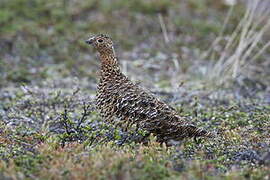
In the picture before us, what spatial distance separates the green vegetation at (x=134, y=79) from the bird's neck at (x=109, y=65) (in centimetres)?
59

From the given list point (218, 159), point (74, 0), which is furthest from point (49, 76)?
point (218, 159)

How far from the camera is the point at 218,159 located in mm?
5445

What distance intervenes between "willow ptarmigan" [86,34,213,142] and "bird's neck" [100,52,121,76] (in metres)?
0.15

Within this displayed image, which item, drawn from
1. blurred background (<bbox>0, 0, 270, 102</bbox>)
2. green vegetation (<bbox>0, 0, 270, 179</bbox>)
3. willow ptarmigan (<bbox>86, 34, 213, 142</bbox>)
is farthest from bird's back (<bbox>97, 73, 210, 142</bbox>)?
blurred background (<bbox>0, 0, 270, 102</bbox>)

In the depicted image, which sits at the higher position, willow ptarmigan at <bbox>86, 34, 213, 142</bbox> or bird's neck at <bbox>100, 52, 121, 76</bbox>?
bird's neck at <bbox>100, 52, 121, 76</bbox>

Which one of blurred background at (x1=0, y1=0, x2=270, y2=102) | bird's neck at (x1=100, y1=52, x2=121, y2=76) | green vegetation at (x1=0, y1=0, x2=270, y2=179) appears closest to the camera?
green vegetation at (x1=0, y1=0, x2=270, y2=179)

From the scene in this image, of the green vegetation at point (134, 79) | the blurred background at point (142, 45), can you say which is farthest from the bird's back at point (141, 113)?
the blurred background at point (142, 45)

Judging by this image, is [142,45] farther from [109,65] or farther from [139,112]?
[139,112]

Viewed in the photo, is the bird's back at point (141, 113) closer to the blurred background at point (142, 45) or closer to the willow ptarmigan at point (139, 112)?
the willow ptarmigan at point (139, 112)

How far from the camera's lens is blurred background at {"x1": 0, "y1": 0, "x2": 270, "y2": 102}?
33.7ft

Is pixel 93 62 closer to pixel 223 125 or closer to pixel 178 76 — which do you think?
pixel 178 76

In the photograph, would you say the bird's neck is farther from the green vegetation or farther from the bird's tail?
the bird's tail

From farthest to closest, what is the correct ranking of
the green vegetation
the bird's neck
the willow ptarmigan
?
the bird's neck < the willow ptarmigan < the green vegetation

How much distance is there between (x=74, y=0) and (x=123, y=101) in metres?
8.93
